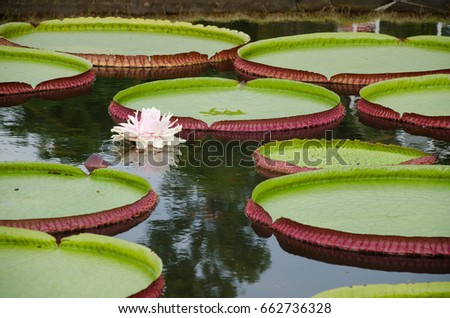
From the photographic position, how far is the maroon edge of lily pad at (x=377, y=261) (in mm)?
4258

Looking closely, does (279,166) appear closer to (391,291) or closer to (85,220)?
(85,220)

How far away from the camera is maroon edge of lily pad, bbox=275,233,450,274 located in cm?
426

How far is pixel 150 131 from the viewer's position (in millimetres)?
5707

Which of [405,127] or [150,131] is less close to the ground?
[150,131]

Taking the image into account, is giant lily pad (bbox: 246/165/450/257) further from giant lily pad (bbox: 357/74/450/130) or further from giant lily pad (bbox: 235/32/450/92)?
giant lily pad (bbox: 235/32/450/92)

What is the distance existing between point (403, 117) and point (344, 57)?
1589mm

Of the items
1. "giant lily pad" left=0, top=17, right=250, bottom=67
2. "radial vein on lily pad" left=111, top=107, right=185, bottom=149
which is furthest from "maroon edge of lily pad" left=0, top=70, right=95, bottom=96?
"radial vein on lily pad" left=111, top=107, right=185, bottom=149

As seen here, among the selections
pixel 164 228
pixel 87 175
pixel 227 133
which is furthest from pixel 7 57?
pixel 164 228

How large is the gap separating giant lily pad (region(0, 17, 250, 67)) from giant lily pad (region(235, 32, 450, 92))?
0.34 meters

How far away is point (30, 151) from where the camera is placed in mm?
5715

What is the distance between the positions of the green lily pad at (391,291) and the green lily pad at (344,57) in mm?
3463

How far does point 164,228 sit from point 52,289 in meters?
0.86

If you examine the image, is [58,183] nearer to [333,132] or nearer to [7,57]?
[333,132]

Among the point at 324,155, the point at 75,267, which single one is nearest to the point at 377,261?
the point at 75,267
